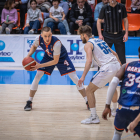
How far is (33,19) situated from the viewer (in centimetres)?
914

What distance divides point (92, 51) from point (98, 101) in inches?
60.3

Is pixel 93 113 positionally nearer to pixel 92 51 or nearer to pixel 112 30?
pixel 92 51

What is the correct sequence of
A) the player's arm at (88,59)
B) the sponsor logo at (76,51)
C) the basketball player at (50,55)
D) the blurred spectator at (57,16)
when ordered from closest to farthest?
the player's arm at (88,59) < the basketball player at (50,55) < the sponsor logo at (76,51) < the blurred spectator at (57,16)

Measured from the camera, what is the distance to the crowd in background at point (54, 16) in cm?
886

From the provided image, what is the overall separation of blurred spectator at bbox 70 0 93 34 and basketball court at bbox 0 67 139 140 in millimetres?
3340

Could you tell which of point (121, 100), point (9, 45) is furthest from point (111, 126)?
point (9, 45)

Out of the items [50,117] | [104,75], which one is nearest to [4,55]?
[50,117]

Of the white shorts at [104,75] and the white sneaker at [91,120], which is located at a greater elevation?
the white shorts at [104,75]

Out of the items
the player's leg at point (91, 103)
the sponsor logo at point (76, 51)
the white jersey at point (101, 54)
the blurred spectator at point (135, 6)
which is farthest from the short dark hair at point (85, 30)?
the blurred spectator at point (135, 6)

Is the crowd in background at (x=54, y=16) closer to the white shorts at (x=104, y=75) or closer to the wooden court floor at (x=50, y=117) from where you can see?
the wooden court floor at (x=50, y=117)

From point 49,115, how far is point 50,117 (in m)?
0.10

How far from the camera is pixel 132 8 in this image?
32.3ft

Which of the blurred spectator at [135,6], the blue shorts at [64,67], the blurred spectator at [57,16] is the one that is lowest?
the blue shorts at [64,67]

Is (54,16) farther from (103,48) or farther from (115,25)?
(103,48)
